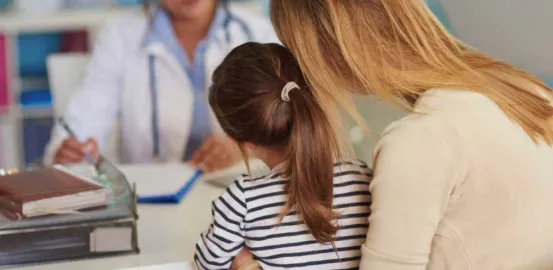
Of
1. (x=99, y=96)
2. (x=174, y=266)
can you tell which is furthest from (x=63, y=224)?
(x=99, y=96)

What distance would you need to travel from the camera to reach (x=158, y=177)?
1725mm

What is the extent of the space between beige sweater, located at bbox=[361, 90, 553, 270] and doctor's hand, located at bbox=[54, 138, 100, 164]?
994mm

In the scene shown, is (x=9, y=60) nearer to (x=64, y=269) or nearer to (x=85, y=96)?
(x=85, y=96)

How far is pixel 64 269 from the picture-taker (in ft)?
3.92

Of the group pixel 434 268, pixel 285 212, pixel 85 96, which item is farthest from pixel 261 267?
pixel 85 96

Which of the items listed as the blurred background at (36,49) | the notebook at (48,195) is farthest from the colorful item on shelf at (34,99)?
the notebook at (48,195)

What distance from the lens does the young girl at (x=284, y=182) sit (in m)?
1.05

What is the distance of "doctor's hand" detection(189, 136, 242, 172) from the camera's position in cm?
183

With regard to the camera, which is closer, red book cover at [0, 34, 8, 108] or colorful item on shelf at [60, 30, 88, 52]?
red book cover at [0, 34, 8, 108]

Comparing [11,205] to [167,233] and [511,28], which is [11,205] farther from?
[511,28]

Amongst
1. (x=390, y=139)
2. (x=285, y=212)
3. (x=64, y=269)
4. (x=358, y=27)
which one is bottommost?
(x=64, y=269)

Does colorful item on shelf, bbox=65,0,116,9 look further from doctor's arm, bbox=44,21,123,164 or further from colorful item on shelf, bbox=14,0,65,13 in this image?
doctor's arm, bbox=44,21,123,164

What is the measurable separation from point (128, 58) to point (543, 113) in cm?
138

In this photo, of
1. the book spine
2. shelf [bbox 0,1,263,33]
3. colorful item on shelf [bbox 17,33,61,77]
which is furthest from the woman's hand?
colorful item on shelf [bbox 17,33,61,77]
